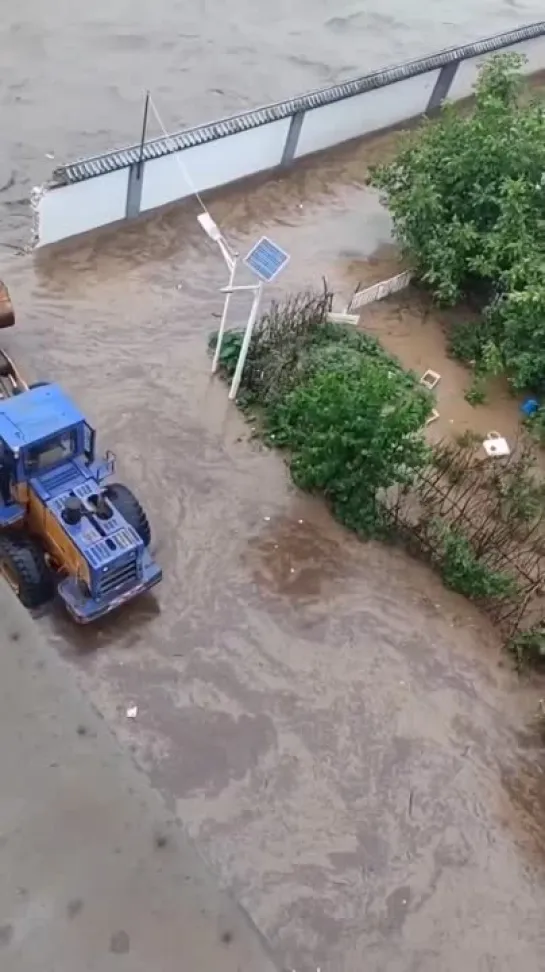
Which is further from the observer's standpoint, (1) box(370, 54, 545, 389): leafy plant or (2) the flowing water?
(1) box(370, 54, 545, 389): leafy plant

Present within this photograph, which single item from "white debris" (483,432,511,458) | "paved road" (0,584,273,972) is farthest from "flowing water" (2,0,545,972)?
"white debris" (483,432,511,458)

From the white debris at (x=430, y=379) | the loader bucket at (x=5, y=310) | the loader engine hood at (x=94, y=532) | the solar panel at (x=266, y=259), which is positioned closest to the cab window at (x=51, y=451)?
the loader engine hood at (x=94, y=532)

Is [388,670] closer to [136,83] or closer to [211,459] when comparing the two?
[211,459]

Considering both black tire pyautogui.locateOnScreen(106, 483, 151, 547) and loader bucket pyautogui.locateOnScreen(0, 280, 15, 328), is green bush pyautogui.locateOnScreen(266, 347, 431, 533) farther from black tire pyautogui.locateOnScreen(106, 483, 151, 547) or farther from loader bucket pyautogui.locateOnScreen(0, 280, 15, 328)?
loader bucket pyautogui.locateOnScreen(0, 280, 15, 328)

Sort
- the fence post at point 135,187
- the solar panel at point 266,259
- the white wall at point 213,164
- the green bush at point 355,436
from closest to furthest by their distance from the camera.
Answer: the green bush at point 355,436 → the solar panel at point 266,259 → the fence post at point 135,187 → the white wall at point 213,164

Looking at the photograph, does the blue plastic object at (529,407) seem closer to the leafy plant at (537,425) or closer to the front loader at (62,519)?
the leafy plant at (537,425)

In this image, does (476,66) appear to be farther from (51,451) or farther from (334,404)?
(51,451)
